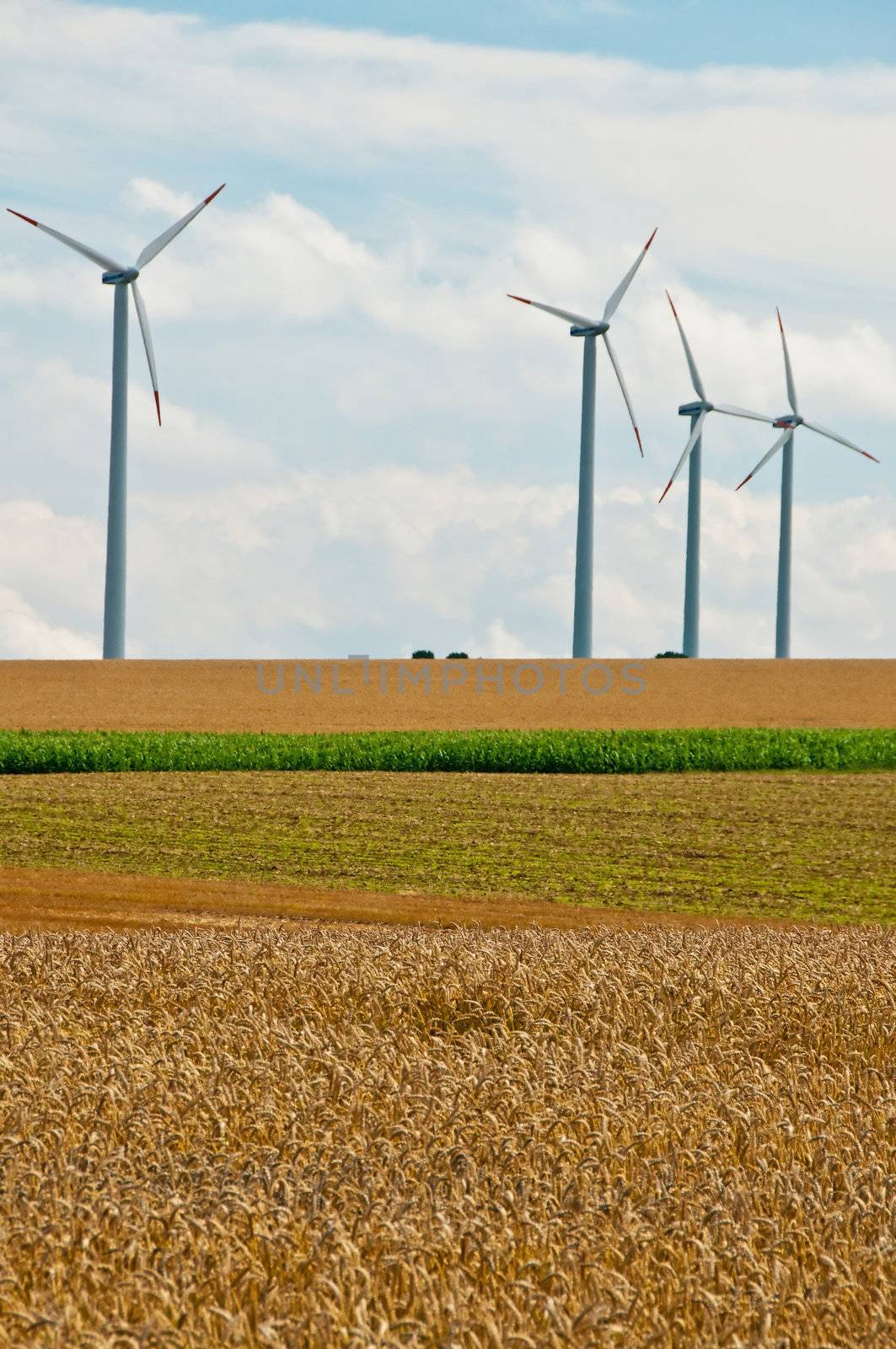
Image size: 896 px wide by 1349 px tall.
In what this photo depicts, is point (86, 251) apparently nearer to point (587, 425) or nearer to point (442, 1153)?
point (587, 425)

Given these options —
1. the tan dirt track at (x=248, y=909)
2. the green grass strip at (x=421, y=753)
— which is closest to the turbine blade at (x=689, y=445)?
the green grass strip at (x=421, y=753)

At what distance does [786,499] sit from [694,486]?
569cm

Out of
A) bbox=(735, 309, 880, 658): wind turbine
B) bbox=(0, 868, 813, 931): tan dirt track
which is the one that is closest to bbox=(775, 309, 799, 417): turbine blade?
bbox=(735, 309, 880, 658): wind turbine

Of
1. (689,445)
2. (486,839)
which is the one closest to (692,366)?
(689,445)

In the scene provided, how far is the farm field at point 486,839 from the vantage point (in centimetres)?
2833

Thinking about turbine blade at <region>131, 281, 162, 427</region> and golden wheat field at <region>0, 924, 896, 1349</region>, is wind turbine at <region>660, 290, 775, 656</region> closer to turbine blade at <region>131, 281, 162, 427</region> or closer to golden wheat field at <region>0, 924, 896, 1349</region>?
turbine blade at <region>131, 281, 162, 427</region>

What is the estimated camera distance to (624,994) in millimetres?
14008

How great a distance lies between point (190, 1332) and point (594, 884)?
76.0ft

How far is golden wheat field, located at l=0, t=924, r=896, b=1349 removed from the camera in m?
6.33

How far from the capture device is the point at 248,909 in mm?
25250

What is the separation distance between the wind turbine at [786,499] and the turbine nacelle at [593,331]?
11.8 meters

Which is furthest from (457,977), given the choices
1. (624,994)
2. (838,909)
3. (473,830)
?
(473,830)

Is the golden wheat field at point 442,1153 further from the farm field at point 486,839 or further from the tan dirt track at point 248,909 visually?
the farm field at point 486,839

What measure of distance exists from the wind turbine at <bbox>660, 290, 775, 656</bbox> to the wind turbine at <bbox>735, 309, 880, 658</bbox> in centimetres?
220
